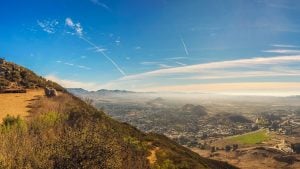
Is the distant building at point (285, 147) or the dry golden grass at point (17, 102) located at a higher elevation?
the dry golden grass at point (17, 102)

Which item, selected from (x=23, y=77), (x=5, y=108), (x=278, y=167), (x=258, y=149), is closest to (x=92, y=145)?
(x=5, y=108)

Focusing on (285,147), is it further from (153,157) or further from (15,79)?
(15,79)

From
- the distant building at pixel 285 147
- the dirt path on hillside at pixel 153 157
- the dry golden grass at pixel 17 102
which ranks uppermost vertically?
the dry golden grass at pixel 17 102

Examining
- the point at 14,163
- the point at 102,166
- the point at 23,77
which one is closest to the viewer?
the point at 14,163

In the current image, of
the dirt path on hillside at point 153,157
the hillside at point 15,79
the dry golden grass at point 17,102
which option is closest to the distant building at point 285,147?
the dirt path on hillside at point 153,157

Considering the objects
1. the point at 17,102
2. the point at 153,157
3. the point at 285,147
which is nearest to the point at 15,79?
the point at 17,102

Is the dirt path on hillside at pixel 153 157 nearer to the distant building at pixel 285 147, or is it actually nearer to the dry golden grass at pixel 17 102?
the dry golden grass at pixel 17 102

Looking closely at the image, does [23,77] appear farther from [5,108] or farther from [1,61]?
[5,108]

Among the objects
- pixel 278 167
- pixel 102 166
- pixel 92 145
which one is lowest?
pixel 278 167

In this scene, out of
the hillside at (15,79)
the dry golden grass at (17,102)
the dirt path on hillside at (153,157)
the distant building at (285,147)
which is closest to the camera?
the dirt path on hillside at (153,157)
